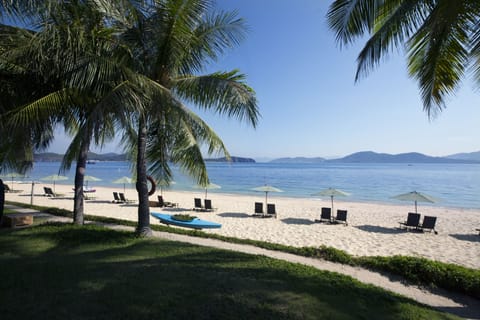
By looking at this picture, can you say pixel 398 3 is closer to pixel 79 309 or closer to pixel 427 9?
pixel 427 9

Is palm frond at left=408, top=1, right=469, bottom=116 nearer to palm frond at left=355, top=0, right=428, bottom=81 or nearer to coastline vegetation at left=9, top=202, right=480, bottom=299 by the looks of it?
palm frond at left=355, top=0, right=428, bottom=81

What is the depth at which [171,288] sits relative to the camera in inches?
138

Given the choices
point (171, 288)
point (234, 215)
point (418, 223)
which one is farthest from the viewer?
point (234, 215)

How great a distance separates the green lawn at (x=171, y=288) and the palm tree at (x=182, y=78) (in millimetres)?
2131

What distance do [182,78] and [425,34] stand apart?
5.07 meters

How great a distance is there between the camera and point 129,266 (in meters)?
4.30

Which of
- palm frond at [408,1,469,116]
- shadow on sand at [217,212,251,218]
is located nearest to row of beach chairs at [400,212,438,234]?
shadow on sand at [217,212,251,218]

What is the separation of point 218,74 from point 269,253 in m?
4.48

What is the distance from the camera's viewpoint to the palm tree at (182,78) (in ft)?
17.9

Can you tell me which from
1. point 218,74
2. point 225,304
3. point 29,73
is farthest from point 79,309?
point 29,73

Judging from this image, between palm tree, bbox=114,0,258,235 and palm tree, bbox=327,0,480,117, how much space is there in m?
2.44

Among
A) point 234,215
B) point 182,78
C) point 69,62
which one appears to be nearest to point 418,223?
point 234,215

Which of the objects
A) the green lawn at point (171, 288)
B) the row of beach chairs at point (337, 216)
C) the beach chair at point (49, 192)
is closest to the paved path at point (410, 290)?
the green lawn at point (171, 288)

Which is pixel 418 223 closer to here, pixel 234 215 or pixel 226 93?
pixel 234 215
